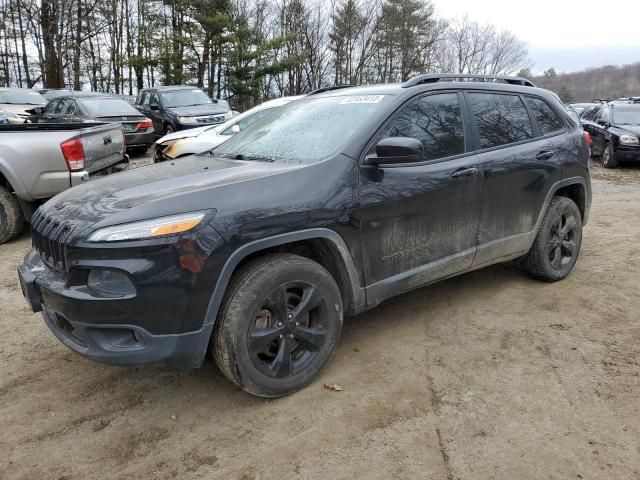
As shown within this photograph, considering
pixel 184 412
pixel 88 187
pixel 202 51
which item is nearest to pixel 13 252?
pixel 88 187

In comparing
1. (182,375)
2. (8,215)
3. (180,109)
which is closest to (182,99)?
(180,109)

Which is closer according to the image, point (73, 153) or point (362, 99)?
point (362, 99)

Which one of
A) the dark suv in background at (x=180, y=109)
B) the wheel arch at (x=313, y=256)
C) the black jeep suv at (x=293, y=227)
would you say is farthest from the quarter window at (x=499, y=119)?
the dark suv in background at (x=180, y=109)

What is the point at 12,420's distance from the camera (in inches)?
106

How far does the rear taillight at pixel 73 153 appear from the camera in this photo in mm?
5652

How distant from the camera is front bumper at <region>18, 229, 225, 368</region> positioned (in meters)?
2.33

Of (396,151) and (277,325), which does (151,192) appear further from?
(396,151)

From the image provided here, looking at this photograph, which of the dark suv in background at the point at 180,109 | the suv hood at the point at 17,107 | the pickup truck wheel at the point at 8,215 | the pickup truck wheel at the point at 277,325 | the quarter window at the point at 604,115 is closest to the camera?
the pickup truck wheel at the point at 277,325

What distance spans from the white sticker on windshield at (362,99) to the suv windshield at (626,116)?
1184 centimetres

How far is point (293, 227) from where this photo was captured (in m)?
2.71

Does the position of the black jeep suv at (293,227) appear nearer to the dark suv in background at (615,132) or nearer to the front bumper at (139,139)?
the front bumper at (139,139)

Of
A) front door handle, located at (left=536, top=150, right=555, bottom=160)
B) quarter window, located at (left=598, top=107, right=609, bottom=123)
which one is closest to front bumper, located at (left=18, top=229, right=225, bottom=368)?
front door handle, located at (left=536, top=150, right=555, bottom=160)

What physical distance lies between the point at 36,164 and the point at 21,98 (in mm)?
11435

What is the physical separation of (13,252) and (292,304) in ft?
14.4
